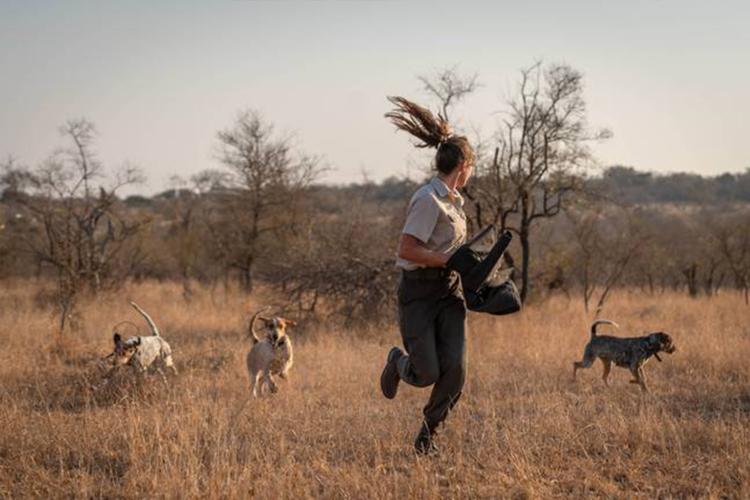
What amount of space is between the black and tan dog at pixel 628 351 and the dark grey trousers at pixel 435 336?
3498mm

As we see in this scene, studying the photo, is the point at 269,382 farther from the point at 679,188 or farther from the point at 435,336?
the point at 679,188

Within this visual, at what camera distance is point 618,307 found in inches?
606

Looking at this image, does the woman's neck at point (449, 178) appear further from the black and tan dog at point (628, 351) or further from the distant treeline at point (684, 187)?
the distant treeline at point (684, 187)

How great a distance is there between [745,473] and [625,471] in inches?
27.4

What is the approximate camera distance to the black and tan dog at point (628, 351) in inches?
301

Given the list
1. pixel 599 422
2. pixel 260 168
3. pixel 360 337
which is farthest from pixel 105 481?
pixel 260 168

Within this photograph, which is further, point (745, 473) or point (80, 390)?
point (80, 390)

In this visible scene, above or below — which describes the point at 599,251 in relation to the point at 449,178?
below

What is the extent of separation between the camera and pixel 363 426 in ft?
19.2

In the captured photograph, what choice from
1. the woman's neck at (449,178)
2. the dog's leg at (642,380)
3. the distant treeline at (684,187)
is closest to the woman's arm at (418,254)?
the woman's neck at (449,178)

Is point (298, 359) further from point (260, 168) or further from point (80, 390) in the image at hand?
point (260, 168)

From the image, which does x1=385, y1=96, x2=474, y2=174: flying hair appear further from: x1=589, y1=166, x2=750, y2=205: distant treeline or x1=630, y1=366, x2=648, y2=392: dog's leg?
x1=589, y1=166, x2=750, y2=205: distant treeline

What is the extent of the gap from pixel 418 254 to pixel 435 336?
61cm

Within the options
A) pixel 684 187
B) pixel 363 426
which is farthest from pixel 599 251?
pixel 684 187
